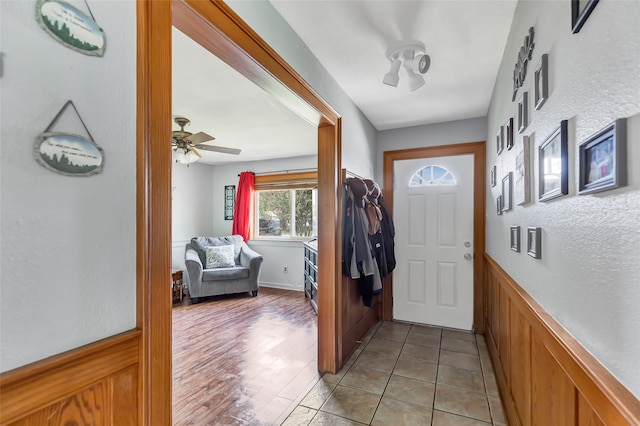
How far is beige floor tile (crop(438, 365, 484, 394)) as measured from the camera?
85.2 inches

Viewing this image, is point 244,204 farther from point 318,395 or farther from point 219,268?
point 318,395

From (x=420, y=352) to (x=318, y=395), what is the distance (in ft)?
3.72

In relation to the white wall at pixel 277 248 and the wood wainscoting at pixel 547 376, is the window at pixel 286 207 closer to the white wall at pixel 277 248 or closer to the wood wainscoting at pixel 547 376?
the white wall at pixel 277 248

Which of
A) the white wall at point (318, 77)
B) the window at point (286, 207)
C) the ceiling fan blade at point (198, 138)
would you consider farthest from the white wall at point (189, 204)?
the white wall at point (318, 77)

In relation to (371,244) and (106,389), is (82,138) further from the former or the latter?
(371,244)

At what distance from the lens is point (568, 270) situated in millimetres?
898

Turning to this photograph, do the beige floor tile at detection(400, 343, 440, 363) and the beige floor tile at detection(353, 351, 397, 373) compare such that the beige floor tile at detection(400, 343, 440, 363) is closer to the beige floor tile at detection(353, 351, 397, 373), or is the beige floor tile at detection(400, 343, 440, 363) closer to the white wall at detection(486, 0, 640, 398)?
the beige floor tile at detection(353, 351, 397, 373)

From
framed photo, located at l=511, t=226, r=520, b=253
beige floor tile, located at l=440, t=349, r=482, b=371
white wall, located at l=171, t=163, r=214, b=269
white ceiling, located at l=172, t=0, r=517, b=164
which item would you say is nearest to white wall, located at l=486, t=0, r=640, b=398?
framed photo, located at l=511, t=226, r=520, b=253

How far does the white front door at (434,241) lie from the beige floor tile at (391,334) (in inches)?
13.4

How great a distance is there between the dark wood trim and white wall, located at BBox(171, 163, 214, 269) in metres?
4.48

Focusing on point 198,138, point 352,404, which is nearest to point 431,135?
→ point 198,138

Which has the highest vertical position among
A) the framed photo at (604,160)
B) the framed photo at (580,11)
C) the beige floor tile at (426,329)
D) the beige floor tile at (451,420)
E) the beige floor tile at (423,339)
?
the framed photo at (580,11)

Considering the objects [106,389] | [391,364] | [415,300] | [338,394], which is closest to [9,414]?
[106,389]

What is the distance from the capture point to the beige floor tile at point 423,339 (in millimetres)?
2896
